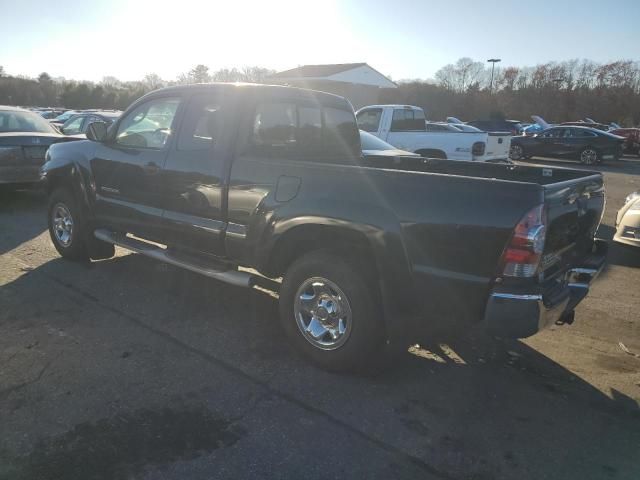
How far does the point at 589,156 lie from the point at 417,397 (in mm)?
22474

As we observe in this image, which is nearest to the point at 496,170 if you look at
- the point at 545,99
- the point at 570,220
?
the point at 570,220

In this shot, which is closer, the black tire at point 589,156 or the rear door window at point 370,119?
the rear door window at point 370,119

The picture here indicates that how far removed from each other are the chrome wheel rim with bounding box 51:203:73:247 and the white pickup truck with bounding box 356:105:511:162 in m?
8.14

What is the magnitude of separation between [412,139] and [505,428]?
32.8 ft

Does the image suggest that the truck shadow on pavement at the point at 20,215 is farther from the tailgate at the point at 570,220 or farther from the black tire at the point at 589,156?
the black tire at the point at 589,156

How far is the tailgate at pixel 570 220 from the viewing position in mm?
3092

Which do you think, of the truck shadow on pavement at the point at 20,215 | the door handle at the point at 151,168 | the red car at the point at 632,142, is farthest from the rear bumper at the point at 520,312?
the red car at the point at 632,142

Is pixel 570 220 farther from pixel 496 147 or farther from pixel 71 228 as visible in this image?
pixel 496 147

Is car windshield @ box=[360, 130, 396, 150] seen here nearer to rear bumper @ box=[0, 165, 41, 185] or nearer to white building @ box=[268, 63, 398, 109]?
rear bumper @ box=[0, 165, 41, 185]

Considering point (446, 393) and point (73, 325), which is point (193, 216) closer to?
point (73, 325)

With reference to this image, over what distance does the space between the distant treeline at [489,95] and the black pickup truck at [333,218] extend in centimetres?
4119

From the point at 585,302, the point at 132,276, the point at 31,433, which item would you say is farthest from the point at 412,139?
the point at 31,433

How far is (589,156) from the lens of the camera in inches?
883

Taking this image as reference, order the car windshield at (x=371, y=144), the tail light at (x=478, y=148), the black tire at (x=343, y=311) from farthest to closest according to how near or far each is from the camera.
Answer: the tail light at (x=478, y=148), the car windshield at (x=371, y=144), the black tire at (x=343, y=311)
